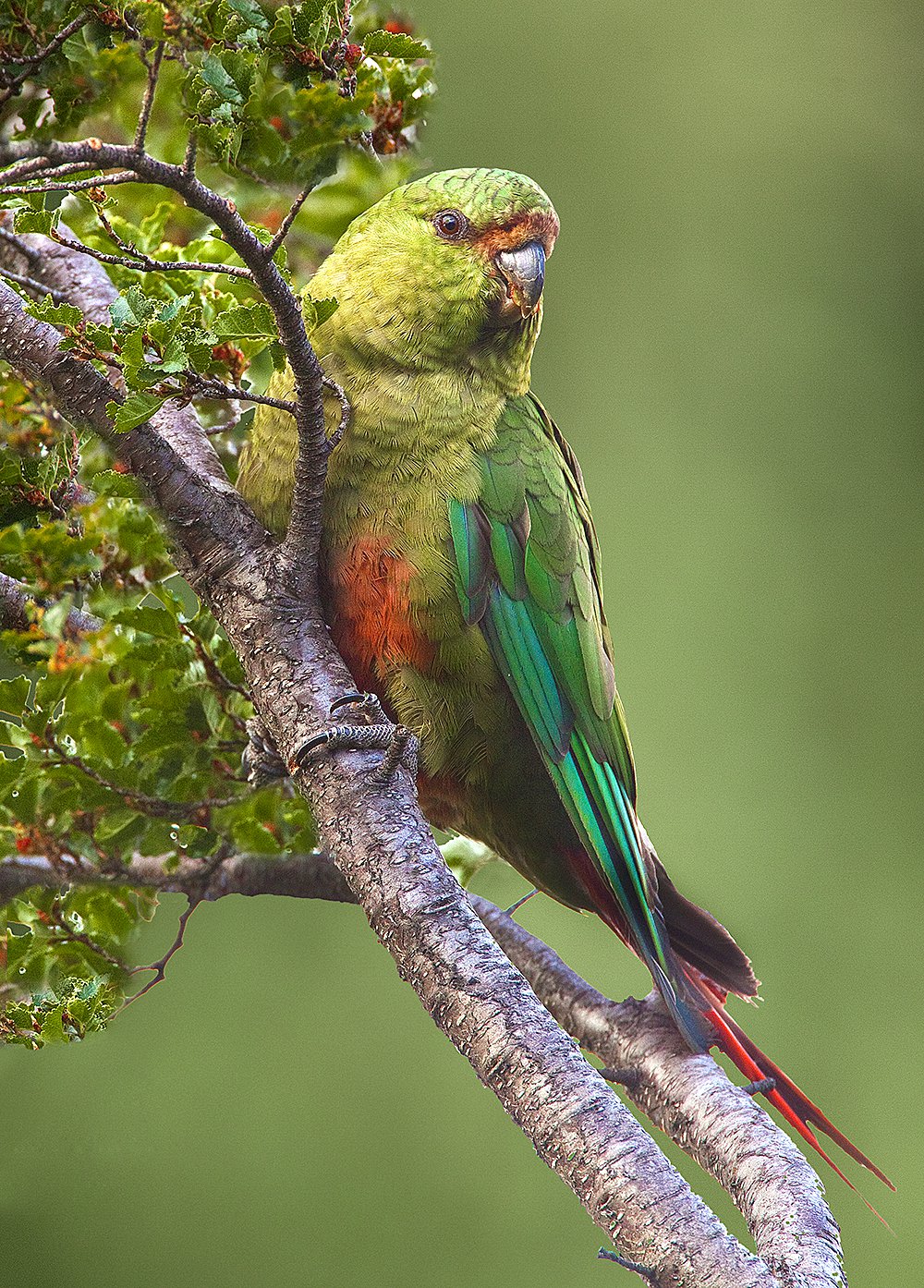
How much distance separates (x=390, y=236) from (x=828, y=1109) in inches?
115

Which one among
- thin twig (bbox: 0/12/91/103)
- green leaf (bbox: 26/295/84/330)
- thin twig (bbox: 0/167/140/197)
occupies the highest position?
thin twig (bbox: 0/12/91/103)

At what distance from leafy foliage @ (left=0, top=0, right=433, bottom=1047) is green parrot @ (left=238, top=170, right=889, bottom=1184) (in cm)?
13

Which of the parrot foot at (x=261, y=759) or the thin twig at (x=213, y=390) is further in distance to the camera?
the parrot foot at (x=261, y=759)

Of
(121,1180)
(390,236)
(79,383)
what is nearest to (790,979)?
(121,1180)

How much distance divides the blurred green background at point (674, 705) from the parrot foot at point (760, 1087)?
788mm

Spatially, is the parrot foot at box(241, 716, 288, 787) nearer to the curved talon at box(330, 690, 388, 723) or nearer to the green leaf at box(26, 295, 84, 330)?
the curved talon at box(330, 690, 388, 723)

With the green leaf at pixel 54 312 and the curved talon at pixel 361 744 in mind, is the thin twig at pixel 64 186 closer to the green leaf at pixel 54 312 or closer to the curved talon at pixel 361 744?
the green leaf at pixel 54 312

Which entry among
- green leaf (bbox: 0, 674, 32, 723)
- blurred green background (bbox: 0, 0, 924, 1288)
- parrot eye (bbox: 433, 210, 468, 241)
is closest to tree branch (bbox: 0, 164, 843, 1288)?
green leaf (bbox: 0, 674, 32, 723)

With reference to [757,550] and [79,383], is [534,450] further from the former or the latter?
[757,550]

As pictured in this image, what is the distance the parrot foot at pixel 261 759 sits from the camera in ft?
4.46

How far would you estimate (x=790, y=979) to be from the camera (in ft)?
12.4

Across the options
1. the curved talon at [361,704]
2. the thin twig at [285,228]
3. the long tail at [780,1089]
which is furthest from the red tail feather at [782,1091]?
the thin twig at [285,228]

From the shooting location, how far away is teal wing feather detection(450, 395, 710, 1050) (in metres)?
1.49

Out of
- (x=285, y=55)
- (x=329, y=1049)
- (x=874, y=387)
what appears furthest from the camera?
(x=874, y=387)
